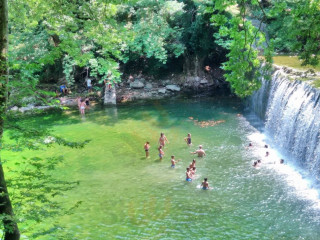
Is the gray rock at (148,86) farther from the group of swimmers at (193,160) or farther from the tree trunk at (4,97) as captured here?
the tree trunk at (4,97)

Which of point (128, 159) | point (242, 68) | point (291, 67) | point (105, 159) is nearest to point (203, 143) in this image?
point (128, 159)

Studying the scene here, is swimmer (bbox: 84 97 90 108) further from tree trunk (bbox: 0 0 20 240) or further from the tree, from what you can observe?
tree trunk (bbox: 0 0 20 240)

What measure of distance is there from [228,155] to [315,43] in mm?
10028

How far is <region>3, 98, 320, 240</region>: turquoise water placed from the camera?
1023cm

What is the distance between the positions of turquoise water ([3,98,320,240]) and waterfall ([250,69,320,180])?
40.3 inches

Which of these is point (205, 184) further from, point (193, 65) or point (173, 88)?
point (193, 65)

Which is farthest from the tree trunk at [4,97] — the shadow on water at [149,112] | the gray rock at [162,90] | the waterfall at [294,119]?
the gray rock at [162,90]

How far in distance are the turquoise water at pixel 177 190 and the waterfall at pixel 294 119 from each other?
1023mm

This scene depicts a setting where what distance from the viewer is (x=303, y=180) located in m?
12.8

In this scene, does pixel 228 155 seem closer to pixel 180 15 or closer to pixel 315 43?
pixel 315 43

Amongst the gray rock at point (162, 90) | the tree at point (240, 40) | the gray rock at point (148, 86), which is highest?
the tree at point (240, 40)

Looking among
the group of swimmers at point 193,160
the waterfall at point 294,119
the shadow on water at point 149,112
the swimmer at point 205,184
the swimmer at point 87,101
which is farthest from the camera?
the swimmer at point 87,101

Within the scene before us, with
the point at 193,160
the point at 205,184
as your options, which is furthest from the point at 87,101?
the point at 205,184

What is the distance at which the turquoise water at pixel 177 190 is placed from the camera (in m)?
10.2
